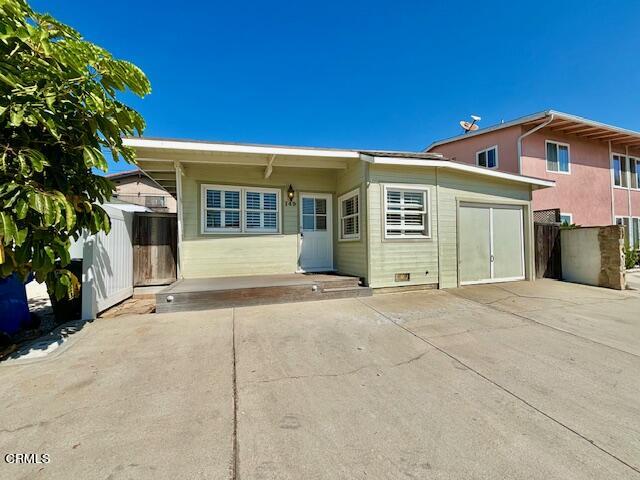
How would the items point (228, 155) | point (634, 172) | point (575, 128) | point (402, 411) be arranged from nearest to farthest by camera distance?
point (402, 411) < point (228, 155) < point (575, 128) < point (634, 172)

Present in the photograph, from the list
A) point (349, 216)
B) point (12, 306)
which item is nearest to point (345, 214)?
point (349, 216)

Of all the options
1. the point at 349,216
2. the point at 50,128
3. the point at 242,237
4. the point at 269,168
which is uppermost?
the point at 269,168

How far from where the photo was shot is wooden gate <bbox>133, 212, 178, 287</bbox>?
609 centimetres

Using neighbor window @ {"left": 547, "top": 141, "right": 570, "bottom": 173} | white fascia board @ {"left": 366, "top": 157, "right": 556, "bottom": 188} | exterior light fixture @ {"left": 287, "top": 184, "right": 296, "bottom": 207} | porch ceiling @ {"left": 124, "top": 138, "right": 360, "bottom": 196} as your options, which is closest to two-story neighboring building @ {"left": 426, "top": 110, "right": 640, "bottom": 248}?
neighbor window @ {"left": 547, "top": 141, "right": 570, "bottom": 173}

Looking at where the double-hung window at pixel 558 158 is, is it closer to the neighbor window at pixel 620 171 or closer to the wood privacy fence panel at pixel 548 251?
the neighbor window at pixel 620 171

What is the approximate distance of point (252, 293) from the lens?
512cm

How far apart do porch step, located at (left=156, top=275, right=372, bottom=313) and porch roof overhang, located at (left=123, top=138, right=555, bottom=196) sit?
2.69 meters

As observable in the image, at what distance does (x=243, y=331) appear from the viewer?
381 centimetres

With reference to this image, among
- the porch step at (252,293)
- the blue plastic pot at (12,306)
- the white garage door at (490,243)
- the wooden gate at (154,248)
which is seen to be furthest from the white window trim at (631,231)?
the blue plastic pot at (12,306)

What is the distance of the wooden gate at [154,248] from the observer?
6090 mm

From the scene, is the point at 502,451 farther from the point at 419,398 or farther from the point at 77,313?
the point at 77,313

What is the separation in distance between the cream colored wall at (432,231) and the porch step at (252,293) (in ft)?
2.41

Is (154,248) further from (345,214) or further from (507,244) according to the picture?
(507,244)

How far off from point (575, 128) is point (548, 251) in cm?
705
